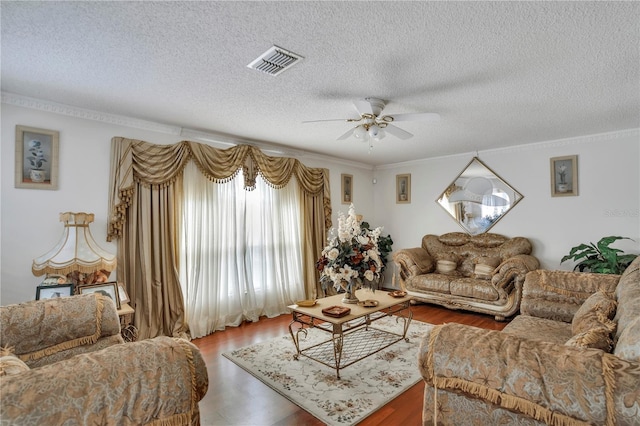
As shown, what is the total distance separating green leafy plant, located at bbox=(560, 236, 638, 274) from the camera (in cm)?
371

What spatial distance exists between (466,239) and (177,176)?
4556 millimetres

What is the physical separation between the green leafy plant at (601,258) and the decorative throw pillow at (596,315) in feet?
6.28

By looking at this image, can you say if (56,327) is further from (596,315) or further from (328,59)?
(596,315)

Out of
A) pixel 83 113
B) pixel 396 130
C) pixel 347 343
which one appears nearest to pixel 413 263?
pixel 347 343

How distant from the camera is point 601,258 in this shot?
4.04 m

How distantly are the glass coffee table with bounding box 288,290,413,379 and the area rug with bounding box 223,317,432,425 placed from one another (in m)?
0.08

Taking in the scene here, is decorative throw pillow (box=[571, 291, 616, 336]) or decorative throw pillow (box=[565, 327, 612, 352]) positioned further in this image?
decorative throw pillow (box=[571, 291, 616, 336])

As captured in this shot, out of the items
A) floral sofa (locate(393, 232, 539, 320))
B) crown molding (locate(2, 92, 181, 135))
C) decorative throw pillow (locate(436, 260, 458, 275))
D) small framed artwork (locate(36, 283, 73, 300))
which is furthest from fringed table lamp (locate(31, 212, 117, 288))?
decorative throw pillow (locate(436, 260, 458, 275))

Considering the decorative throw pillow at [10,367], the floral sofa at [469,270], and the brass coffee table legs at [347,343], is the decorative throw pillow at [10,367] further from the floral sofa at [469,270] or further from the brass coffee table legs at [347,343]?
the floral sofa at [469,270]

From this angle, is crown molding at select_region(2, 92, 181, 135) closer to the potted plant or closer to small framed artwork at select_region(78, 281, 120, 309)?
the potted plant

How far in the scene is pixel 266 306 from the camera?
4.71 metres

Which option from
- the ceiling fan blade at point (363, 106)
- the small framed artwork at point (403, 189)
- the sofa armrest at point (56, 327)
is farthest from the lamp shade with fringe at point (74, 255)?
the small framed artwork at point (403, 189)

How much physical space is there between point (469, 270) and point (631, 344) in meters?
4.07

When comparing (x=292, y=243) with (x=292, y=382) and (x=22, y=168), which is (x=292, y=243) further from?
(x=22, y=168)
